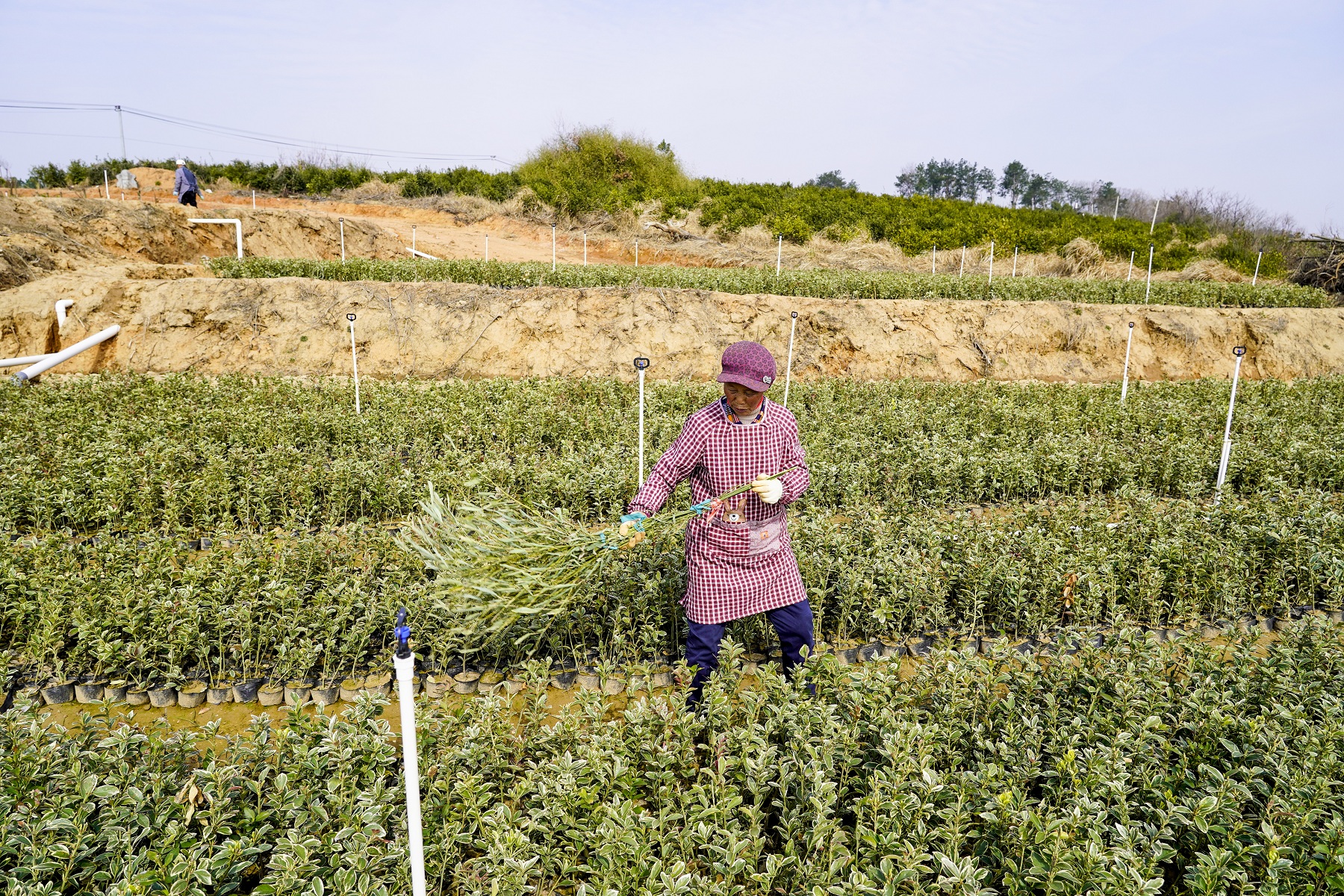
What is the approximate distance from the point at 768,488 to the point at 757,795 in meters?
1.07

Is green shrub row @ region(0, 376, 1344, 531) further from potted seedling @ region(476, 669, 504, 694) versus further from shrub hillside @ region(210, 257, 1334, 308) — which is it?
shrub hillside @ region(210, 257, 1334, 308)

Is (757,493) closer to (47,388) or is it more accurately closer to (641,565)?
(641,565)

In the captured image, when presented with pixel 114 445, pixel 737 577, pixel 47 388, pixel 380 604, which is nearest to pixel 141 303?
pixel 47 388

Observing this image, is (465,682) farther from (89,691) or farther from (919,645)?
(919,645)

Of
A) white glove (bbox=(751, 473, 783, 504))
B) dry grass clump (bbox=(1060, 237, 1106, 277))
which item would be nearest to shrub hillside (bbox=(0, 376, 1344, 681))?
white glove (bbox=(751, 473, 783, 504))

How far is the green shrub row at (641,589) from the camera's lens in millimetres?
4078

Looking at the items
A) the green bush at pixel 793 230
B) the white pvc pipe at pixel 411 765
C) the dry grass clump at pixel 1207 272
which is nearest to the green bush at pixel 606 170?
the green bush at pixel 793 230

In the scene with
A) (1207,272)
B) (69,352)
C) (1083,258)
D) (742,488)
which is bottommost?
(69,352)

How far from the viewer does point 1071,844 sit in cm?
243

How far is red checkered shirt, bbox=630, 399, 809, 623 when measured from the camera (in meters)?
3.25

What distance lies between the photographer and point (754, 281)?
14875mm

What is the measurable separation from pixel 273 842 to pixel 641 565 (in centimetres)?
244

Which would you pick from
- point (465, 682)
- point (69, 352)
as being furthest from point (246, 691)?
point (69, 352)

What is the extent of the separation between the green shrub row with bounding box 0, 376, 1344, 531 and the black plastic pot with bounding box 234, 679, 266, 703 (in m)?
1.33
